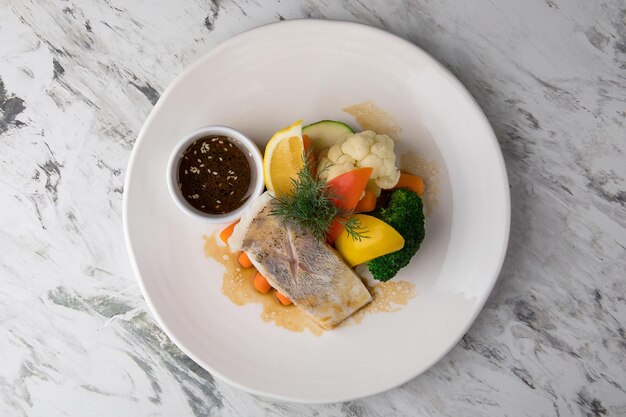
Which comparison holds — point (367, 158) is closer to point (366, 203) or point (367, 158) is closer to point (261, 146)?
point (366, 203)

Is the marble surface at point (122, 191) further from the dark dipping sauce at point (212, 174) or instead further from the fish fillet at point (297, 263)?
the fish fillet at point (297, 263)

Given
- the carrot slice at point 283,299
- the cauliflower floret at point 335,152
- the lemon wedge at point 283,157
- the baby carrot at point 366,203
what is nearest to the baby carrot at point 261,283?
the carrot slice at point 283,299

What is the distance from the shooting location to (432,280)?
2.89 metres

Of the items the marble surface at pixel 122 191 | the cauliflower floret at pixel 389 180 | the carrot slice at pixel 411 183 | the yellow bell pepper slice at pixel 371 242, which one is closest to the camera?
the yellow bell pepper slice at pixel 371 242

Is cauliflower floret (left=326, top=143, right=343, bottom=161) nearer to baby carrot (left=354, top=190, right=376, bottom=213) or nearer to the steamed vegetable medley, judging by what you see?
the steamed vegetable medley

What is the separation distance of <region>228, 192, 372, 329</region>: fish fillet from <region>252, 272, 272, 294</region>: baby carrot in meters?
0.13

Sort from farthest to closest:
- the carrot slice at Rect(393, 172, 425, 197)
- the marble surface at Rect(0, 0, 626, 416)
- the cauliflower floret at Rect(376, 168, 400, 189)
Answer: the marble surface at Rect(0, 0, 626, 416) → the carrot slice at Rect(393, 172, 425, 197) → the cauliflower floret at Rect(376, 168, 400, 189)

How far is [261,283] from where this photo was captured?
2938mm

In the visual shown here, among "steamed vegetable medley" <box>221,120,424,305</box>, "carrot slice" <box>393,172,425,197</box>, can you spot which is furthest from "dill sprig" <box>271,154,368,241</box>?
"carrot slice" <box>393,172,425,197</box>

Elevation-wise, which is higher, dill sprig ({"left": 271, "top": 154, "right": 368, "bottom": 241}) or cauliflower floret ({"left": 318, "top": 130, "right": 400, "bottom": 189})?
cauliflower floret ({"left": 318, "top": 130, "right": 400, "bottom": 189})

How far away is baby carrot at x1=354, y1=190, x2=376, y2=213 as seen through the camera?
2.77 metres

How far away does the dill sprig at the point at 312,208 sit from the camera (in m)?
2.68

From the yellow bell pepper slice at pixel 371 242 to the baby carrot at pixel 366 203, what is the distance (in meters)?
0.05

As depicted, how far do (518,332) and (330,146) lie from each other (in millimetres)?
1374
